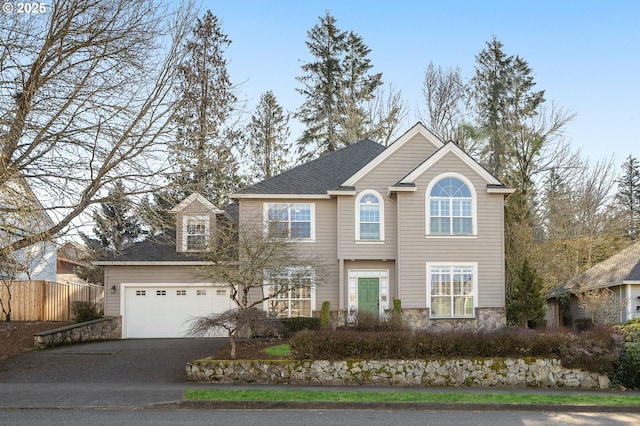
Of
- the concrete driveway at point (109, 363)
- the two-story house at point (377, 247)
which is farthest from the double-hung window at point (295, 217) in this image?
the concrete driveway at point (109, 363)

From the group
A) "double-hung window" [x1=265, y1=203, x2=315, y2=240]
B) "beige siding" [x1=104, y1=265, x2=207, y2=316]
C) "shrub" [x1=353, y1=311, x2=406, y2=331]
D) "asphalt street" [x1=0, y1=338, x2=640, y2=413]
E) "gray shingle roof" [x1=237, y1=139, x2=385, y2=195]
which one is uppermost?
"gray shingle roof" [x1=237, y1=139, x2=385, y2=195]

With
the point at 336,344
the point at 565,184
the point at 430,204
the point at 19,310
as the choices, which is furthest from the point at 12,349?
the point at 565,184

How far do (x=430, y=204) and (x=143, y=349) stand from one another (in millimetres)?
11061

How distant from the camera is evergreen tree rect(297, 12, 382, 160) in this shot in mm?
44062

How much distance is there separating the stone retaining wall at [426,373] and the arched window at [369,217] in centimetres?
935

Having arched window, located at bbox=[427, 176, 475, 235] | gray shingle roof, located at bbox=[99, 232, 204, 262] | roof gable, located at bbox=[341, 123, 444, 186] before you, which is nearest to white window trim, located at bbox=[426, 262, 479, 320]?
arched window, located at bbox=[427, 176, 475, 235]

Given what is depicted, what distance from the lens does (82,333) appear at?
24.6m

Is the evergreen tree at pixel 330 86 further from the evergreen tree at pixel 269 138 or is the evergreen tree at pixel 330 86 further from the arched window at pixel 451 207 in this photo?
the arched window at pixel 451 207

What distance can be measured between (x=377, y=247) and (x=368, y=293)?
1748 millimetres

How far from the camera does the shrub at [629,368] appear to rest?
15.9 metres

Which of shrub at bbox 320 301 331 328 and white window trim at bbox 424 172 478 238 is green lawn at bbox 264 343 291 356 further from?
white window trim at bbox 424 172 478 238

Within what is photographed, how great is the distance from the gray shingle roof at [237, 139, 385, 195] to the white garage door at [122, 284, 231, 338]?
14.3ft

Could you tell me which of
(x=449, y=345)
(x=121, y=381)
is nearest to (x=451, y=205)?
(x=449, y=345)

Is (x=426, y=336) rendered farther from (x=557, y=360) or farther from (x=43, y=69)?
(x=43, y=69)
